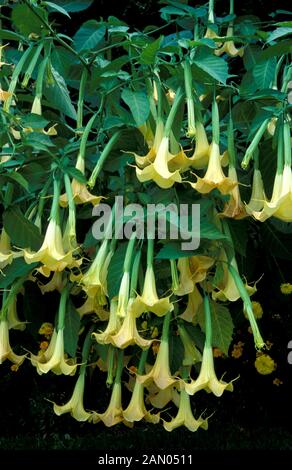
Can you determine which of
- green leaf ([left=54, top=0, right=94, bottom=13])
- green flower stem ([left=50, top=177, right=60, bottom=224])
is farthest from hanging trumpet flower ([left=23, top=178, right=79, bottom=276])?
green leaf ([left=54, top=0, right=94, bottom=13])

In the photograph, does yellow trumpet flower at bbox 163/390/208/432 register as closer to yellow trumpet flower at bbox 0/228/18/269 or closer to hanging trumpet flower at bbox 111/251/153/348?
hanging trumpet flower at bbox 111/251/153/348

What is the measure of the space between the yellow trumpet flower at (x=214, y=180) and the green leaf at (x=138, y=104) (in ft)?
0.37

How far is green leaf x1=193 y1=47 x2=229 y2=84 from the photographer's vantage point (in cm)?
104

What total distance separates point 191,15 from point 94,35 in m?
0.25

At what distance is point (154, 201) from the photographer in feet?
3.77

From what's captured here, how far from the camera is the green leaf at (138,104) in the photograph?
1073 mm

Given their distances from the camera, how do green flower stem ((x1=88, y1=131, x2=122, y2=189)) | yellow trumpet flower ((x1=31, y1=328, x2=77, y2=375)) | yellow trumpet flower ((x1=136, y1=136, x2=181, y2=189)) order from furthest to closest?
yellow trumpet flower ((x1=31, y1=328, x2=77, y2=375))
green flower stem ((x1=88, y1=131, x2=122, y2=189))
yellow trumpet flower ((x1=136, y1=136, x2=181, y2=189))

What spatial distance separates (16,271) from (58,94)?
0.35m

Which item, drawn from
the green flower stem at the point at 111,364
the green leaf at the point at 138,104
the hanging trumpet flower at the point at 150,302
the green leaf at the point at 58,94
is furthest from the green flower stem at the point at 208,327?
the green leaf at the point at 58,94

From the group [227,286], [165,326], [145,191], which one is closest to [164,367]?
[165,326]

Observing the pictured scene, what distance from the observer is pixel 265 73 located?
3.83ft

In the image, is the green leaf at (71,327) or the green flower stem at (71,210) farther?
the green leaf at (71,327)

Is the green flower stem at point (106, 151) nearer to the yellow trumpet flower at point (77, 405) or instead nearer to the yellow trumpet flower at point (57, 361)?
the yellow trumpet flower at point (57, 361)

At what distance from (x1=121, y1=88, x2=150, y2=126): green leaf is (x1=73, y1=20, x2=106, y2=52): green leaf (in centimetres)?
19
